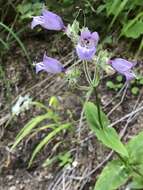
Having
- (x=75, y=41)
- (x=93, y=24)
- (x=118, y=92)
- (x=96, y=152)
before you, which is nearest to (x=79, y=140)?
(x=96, y=152)

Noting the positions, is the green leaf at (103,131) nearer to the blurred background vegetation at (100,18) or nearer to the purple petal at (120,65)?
the purple petal at (120,65)

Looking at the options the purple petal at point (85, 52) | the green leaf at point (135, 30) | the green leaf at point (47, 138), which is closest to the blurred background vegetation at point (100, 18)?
the green leaf at point (135, 30)

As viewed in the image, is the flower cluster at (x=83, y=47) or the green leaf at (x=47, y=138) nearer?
the flower cluster at (x=83, y=47)

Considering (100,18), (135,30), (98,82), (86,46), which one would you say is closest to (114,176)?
(98,82)

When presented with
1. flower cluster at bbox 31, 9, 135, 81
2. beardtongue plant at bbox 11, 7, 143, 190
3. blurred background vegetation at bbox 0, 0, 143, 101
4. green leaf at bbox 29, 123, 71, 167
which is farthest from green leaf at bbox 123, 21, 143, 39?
flower cluster at bbox 31, 9, 135, 81

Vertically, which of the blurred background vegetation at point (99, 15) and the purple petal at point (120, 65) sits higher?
the purple petal at point (120, 65)

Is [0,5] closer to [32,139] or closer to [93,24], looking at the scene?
[93,24]

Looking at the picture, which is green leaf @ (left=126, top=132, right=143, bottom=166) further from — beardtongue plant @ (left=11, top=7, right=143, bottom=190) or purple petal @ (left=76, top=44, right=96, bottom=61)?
purple petal @ (left=76, top=44, right=96, bottom=61)
